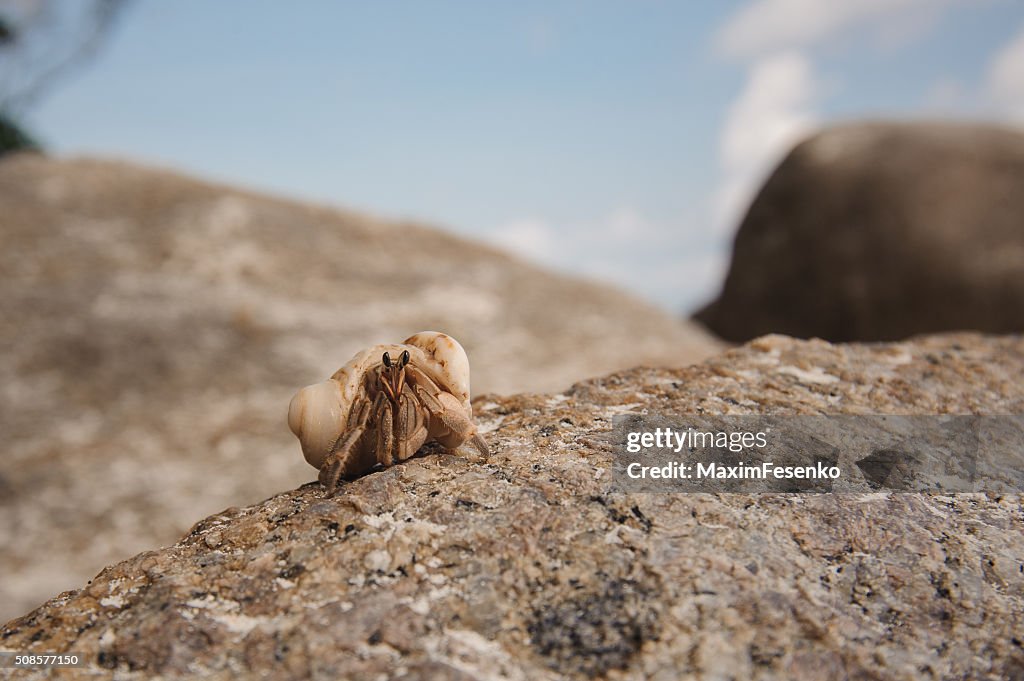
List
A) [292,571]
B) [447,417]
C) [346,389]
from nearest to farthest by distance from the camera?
1. [292,571]
2. [447,417]
3. [346,389]

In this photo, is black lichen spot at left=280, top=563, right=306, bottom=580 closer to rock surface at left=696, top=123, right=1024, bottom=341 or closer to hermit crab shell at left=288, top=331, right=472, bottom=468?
hermit crab shell at left=288, top=331, right=472, bottom=468

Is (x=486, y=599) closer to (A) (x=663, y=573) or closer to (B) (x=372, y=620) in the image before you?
(B) (x=372, y=620)

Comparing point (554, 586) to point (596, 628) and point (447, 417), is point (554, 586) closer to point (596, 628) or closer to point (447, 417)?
point (596, 628)

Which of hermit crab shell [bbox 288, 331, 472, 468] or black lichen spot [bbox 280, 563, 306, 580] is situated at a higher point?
hermit crab shell [bbox 288, 331, 472, 468]

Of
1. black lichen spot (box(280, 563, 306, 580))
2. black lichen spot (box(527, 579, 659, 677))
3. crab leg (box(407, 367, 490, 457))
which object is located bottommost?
black lichen spot (box(527, 579, 659, 677))

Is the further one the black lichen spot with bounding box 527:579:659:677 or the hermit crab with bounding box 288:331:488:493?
the hermit crab with bounding box 288:331:488:493

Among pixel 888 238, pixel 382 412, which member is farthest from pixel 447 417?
pixel 888 238

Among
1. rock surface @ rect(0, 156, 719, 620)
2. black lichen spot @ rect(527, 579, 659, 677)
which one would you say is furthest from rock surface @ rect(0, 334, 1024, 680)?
rock surface @ rect(0, 156, 719, 620)
